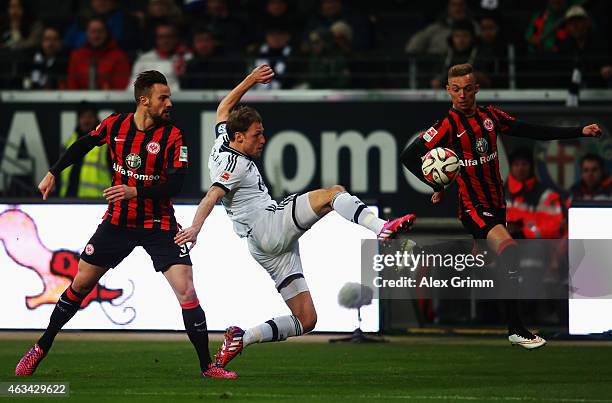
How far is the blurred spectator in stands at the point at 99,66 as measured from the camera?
16.2 m

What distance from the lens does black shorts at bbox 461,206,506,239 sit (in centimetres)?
1064

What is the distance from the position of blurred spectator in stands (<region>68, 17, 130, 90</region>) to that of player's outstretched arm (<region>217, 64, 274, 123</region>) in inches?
257

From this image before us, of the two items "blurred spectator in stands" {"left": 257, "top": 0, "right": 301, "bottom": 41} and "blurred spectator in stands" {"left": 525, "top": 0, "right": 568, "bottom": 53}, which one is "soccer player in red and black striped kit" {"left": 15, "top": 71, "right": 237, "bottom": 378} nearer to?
"blurred spectator in stands" {"left": 257, "top": 0, "right": 301, "bottom": 41}

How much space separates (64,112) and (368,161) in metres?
3.70

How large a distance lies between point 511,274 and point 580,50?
511 cm

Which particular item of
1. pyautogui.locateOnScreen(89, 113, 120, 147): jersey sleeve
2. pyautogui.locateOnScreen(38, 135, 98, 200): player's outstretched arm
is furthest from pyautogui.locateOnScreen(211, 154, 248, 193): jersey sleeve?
pyautogui.locateOnScreen(38, 135, 98, 200): player's outstretched arm

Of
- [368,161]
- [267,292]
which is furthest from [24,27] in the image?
[267,292]

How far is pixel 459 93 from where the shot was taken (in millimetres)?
10438

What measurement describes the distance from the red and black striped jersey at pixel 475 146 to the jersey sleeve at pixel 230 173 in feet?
6.11

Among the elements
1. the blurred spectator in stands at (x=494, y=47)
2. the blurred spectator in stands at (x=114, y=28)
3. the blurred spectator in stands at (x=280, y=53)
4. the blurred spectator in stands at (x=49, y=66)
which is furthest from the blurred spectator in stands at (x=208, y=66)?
the blurred spectator in stands at (x=494, y=47)

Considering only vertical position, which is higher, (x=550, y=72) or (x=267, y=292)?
(x=550, y=72)

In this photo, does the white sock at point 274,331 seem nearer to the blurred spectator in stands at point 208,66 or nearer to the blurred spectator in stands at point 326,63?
the blurred spectator in stands at point 326,63

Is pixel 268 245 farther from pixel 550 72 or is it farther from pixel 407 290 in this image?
pixel 550 72

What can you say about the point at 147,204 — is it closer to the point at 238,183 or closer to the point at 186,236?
the point at 238,183
